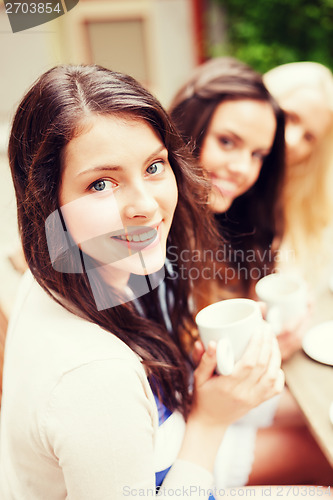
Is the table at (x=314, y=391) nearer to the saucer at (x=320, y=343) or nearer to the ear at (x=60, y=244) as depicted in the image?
the saucer at (x=320, y=343)

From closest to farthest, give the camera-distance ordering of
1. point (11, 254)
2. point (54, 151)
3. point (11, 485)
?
point (54, 151) < point (11, 485) < point (11, 254)

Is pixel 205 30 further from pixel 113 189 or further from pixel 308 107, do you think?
pixel 113 189

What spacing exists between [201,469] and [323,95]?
3.35ft

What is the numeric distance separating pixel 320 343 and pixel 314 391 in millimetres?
103

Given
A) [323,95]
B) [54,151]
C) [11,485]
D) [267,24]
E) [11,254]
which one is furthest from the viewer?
[267,24]

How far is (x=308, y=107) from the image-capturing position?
1173 mm

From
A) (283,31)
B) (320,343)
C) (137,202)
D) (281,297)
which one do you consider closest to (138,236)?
(137,202)

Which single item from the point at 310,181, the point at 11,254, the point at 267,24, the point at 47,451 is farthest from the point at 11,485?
the point at 267,24

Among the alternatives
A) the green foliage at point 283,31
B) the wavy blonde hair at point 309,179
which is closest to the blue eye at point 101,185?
the wavy blonde hair at point 309,179

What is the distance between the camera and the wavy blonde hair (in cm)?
117

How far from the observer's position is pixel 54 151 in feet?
1.32

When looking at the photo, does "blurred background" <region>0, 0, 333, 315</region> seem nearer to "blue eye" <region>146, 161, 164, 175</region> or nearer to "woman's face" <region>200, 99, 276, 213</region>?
"woman's face" <region>200, 99, 276, 213</region>

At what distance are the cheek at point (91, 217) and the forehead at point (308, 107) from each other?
0.94m

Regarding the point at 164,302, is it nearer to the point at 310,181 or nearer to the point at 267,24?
the point at 310,181
